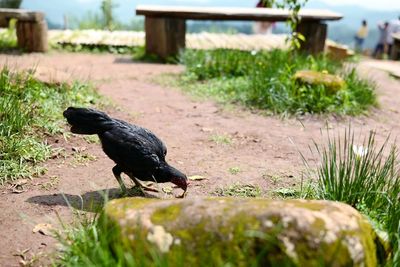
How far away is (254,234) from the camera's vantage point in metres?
2.00

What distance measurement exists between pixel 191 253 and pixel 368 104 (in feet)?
16.9

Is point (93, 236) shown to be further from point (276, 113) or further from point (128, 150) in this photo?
point (276, 113)

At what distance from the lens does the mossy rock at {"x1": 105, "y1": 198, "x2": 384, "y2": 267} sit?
6.46 ft

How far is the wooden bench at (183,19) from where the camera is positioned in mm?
9047

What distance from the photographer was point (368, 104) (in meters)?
6.50

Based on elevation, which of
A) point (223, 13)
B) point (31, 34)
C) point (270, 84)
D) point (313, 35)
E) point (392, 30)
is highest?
point (223, 13)

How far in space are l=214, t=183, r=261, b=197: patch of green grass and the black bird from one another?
1.56ft

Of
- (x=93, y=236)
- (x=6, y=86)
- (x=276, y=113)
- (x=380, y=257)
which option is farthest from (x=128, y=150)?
(x=276, y=113)

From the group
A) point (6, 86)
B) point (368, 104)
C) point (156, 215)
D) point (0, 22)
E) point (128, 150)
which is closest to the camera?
point (156, 215)

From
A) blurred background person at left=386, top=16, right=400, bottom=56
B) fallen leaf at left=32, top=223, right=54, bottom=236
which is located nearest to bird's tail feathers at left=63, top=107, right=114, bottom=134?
fallen leaf at left=32, top=223, right=54, bottom=236

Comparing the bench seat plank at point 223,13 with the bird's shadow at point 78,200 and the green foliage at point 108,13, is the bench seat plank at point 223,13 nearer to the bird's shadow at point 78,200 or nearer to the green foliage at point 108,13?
the green foliage at point 108,13

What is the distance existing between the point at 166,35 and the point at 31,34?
2693 mm

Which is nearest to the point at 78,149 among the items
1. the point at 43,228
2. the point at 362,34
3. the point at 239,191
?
the point at 43,228

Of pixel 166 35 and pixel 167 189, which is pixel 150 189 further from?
pixel 166 35
